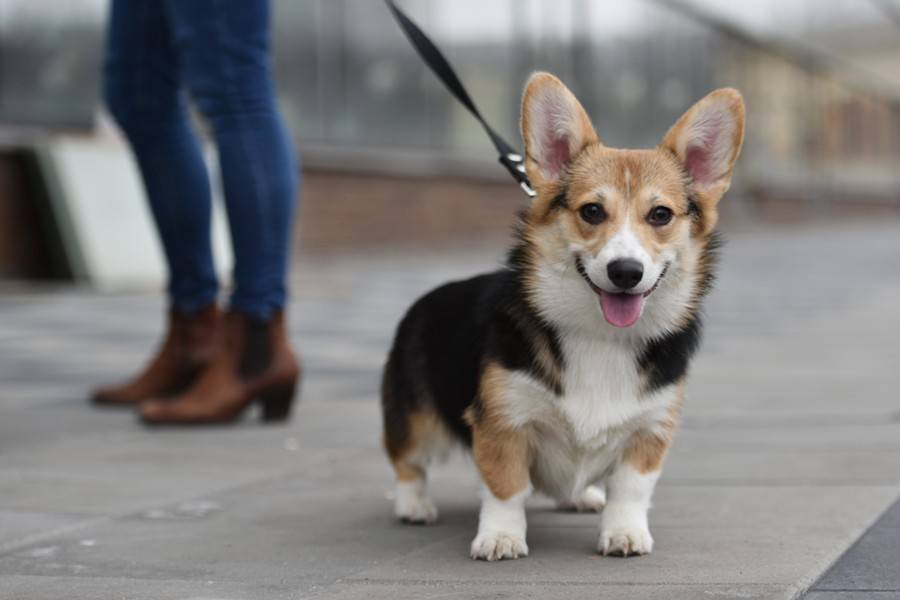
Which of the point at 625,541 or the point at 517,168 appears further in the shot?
the point at 517,168

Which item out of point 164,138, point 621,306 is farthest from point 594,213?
point 164,138

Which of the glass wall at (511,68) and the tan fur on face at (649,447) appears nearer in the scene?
the tan fur on face at (649,447)

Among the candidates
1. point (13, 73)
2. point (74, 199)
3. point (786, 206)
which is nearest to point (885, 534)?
point (74, 199)

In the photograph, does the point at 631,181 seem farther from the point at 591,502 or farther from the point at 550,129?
the point at 591,502

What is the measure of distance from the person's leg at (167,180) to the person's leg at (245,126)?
0.91 ft

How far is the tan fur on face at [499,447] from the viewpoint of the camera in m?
2.35

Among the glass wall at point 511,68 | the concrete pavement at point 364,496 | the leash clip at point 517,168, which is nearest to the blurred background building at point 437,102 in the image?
the glass wall at point 511,68

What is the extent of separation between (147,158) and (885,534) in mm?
2375

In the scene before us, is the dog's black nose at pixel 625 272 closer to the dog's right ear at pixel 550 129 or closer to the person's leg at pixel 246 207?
the dog's right ear at pixel 550 129

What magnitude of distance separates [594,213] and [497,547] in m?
0.55

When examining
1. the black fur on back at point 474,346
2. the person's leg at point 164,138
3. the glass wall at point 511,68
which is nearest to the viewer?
the black fur on back at point 474,346

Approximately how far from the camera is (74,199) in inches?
368

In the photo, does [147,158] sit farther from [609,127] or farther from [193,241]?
[609,127]

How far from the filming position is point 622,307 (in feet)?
7.45
